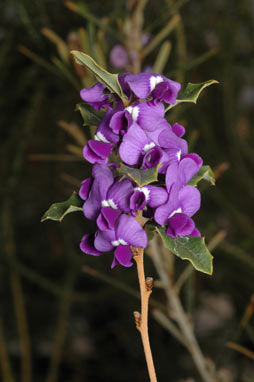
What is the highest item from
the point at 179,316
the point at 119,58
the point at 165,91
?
the point at 165,91

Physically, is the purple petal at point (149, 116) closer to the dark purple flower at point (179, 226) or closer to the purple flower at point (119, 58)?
the dark purple flower at point (179, 226)

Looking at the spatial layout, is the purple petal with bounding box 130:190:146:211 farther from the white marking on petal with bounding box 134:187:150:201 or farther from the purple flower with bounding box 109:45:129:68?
the purple flower with bounding box 109:45:129:68

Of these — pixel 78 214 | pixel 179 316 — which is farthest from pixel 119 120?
pixel 78 214

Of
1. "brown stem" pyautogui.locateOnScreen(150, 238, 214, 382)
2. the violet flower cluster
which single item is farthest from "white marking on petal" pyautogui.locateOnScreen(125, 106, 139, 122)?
"brown stem" pyautogui.locateOnScreen(150, 238, 214, 382)

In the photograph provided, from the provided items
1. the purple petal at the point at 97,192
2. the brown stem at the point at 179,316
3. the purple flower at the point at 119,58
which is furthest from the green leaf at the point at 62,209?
the purple flower at the point at 119,58

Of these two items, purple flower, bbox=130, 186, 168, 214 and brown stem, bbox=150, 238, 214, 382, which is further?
brown stem, bbox=150, 238, 214, 382

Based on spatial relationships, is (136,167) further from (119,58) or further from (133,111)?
(119,58)

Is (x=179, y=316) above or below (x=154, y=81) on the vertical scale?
below
